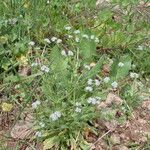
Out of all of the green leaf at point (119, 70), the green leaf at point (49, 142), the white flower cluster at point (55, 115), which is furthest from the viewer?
the green leaf at point (119, 70)

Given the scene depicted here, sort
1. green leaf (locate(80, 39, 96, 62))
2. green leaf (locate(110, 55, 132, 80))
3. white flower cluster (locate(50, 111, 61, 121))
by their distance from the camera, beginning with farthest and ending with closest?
1. green leaf (locate(80, 39, 96, 62))
2. green leaf (locate(110, 55, 132, 80))
3. white flower cluster (locate(50, 111, 61, 121))

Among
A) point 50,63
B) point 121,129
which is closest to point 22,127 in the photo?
point 50,63

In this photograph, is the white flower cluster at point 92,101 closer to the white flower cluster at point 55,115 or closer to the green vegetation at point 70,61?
the green vegetation at point 70,61

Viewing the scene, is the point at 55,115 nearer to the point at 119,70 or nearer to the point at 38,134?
the point at 38,134

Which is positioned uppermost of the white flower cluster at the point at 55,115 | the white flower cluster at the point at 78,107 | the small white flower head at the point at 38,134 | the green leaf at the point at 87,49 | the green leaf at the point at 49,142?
the white flower cluster at the point at 78,107

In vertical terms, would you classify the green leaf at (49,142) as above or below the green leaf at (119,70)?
below

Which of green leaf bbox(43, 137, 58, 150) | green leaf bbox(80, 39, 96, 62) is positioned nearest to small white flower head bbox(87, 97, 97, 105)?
green leaf bbox(43, 137, 58, 150)

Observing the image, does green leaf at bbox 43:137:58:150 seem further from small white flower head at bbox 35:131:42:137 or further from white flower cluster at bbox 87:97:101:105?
white flower cluster at bbox 87:97:101:105

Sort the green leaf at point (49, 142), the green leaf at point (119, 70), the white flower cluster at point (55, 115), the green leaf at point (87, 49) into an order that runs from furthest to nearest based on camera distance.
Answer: the green leaf at point (87, 49), the green leaf at point (119, 70), the green leaf at point (49, 142), the white flower cluster at point (55, 115)

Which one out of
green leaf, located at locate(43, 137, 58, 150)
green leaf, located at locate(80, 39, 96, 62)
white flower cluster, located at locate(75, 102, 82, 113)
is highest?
white flower cluster, located at locate(75, 102, 82, 113)

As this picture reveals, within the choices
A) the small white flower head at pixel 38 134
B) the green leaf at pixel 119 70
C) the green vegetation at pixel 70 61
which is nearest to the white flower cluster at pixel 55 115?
the green vegetation at pixel 70 61

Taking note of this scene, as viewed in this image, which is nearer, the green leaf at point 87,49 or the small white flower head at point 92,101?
the small white flower head at point 92,101
